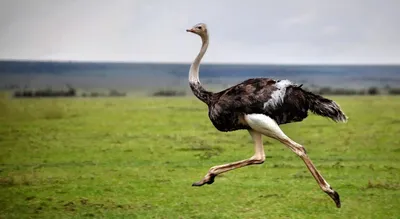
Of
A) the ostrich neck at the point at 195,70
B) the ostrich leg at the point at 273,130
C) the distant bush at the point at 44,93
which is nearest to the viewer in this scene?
the ostrich leg at the point at 273,130

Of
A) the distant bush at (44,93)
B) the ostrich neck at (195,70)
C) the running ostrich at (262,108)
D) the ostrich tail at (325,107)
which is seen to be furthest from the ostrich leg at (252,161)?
the distant bush at (44,93)

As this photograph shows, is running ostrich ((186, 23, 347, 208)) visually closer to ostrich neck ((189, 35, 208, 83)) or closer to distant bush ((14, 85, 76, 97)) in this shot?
ostrich neck ((189, 35, 208, 83))

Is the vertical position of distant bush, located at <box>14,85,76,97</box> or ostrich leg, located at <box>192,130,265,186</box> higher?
ostrich leg, located at <box>192,130,265,186</box>

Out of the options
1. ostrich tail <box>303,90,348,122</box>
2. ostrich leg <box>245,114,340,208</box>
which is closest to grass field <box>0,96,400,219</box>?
ostrich leg <box>245,114,340,208</box>

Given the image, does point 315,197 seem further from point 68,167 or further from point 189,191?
point 68,167

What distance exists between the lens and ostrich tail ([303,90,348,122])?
380 inches

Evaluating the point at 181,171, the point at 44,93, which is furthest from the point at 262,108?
the point at 44,93

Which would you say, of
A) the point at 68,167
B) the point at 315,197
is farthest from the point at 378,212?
the point at 68,167

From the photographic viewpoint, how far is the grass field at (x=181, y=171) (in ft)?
35.2

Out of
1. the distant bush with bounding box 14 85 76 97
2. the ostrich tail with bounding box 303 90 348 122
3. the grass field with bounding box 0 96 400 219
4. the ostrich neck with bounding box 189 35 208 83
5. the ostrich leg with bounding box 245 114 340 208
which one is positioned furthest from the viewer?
the distant bush with bounding box 14 85 76 97

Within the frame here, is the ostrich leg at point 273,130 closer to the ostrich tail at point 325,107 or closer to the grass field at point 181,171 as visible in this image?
the ostrich tail at point 325,107

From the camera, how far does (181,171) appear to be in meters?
13.9

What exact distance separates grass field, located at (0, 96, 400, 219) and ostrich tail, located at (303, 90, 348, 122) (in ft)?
3.55

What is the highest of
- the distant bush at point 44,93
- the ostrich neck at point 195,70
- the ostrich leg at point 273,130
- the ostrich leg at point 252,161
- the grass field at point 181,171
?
the ostrich neck at point 195,70
